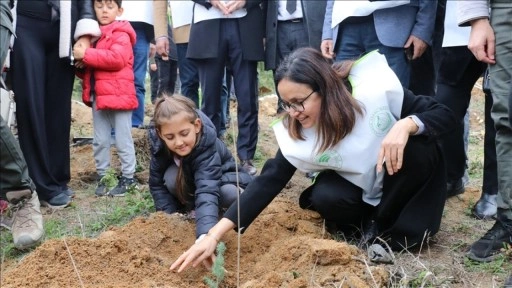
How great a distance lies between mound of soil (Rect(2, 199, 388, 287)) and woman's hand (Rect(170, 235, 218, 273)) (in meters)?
0.11

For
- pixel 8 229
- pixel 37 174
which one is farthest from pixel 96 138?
pixel 8 229

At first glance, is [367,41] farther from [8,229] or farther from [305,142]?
[8,229]

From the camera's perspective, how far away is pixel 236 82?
4.71m

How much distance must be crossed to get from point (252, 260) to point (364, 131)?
31.6 inches

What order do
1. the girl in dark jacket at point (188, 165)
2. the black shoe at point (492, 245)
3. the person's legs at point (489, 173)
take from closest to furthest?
the black shoe at point (492, 245) → the girl in dark jacket at point (188, 165) → the person's legs at point (489, 173)

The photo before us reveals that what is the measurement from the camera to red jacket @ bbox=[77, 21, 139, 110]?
170 inches

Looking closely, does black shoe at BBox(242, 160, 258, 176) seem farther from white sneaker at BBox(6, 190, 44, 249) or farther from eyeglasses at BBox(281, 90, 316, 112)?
eyeglasses at BBox(281, 90, 316, 112)

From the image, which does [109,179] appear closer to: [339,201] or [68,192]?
[68,192]

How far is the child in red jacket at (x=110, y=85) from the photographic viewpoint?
4.31 m

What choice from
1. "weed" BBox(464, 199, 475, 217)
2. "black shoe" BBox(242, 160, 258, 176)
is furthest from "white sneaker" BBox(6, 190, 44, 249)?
"weed" BBox(464, 199, 475, 217)

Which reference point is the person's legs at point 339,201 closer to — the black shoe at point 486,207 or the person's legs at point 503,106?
the person's legs at point 503,106

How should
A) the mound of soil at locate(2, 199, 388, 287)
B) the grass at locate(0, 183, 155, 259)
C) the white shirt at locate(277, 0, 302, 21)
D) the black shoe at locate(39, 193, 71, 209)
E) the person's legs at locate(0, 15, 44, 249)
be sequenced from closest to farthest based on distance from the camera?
1. the mound of soil at locate(2, 199, 388, 287)
2. the person's legs at locate(0, 15, 44, 249)
3. the grass at locate(0, 183, 155, 259)
4. the black shoe at locate(39, 193, 71, 209)
5. the white shirt at locate(277, 0, 302, 21)

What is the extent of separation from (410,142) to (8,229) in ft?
7.41

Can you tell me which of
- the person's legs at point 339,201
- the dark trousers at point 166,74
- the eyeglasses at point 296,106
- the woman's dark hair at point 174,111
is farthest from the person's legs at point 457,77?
the dark trousers at point 166,74
